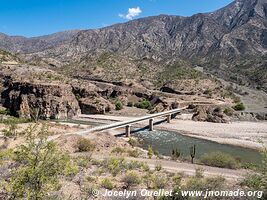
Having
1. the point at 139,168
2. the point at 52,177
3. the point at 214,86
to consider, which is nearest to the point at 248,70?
the point at 214,86

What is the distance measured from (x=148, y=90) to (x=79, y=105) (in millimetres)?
26702

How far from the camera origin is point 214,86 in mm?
103500

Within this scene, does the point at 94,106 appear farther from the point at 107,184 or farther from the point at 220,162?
the point at 107,184

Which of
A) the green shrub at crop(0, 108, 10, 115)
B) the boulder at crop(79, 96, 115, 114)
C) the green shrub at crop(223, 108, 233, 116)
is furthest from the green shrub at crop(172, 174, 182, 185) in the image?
the boulder at crop(79, 96, 115, 114)

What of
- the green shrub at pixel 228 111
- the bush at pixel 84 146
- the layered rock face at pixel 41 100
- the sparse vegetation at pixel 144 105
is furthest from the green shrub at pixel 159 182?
the sparse vegetation at pixel 144 105

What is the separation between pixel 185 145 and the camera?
49469 mm

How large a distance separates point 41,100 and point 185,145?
128 ft

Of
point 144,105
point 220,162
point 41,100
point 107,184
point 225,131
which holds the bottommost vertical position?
point 225,131

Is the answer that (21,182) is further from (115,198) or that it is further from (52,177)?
(115,198)

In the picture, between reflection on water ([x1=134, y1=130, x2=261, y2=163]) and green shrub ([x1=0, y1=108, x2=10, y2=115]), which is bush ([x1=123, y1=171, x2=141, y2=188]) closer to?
reflection on water ([x1=134, y1=130, x2=261, y2=163])

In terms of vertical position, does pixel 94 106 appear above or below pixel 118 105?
below

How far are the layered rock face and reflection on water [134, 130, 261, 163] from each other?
24160mm

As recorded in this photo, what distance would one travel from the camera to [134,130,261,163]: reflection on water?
43031 millimetres

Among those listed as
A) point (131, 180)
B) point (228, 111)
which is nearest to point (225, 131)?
point (228, 111)
